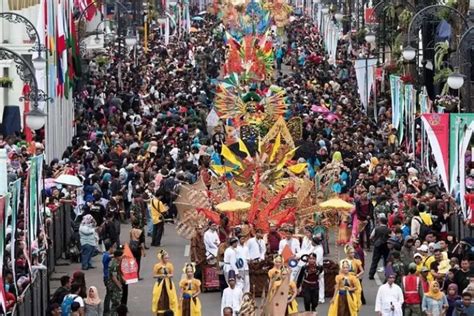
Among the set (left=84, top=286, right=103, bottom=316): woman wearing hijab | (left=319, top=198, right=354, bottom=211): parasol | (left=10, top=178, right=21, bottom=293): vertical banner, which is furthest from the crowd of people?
(left=319, top=198, right=354, bottom=211): parasol

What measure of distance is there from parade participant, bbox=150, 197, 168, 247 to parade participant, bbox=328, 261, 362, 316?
31.4ft

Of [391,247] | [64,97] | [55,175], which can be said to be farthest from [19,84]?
[391,247]

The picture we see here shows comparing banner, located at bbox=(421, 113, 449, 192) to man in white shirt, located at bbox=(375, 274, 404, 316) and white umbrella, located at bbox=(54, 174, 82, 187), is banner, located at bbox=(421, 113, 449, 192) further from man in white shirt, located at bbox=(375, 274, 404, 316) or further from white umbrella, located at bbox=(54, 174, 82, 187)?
man in white shirt, located at bbox=(375, 274, 404, 316)

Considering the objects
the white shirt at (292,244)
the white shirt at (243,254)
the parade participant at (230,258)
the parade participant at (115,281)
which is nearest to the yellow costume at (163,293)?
the parade participant at (115,281)

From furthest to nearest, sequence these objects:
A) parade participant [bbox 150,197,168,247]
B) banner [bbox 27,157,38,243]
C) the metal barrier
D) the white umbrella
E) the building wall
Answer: the building wall, parade participant [bbox 150,197,168,247], the white umbrella, banner [bbox 27,157,38,243], the metal barrier

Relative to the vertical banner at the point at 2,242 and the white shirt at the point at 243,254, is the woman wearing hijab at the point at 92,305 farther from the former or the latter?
the white shirt at the point at 243,254

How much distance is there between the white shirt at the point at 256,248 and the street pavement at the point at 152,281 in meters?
0.95

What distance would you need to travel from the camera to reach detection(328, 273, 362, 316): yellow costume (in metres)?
28.8

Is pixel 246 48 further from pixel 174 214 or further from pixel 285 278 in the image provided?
pixel 285 278

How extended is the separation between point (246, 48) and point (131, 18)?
1112 centimetres

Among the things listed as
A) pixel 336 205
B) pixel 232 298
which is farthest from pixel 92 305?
pixel 336 205

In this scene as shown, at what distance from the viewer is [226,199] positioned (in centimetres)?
3441

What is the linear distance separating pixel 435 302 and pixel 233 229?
597 centimetres

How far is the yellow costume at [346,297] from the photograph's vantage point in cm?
2881
